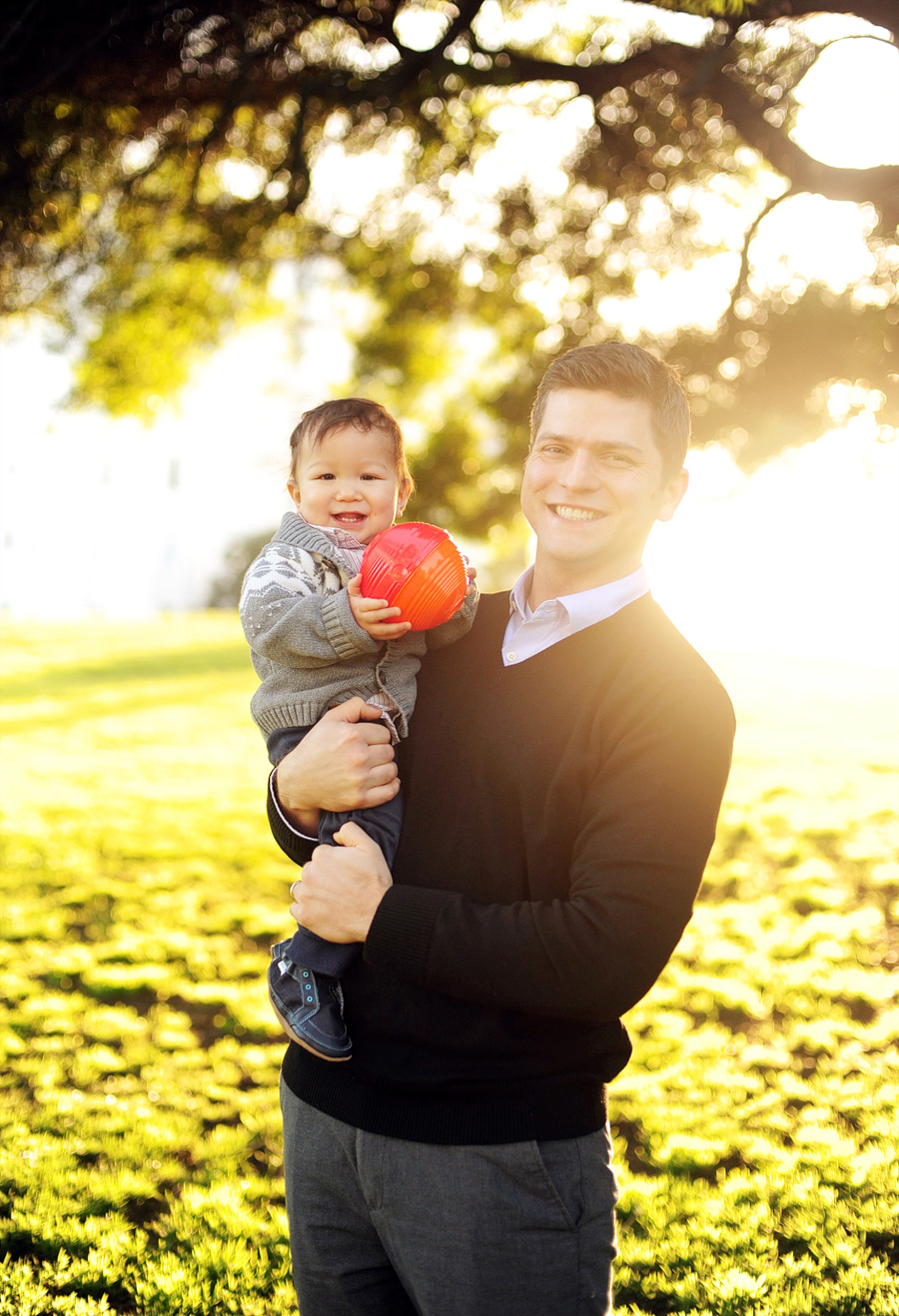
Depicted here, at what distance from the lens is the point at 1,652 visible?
62.3 ft

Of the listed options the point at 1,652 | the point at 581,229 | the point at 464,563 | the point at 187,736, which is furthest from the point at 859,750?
the point at 1,652

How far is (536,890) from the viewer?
78.3 inches

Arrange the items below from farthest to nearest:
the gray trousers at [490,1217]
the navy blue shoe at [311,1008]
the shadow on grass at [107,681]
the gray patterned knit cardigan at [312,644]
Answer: the shadow on grass at [107,681] < the gray patterned knit cardigan at [312,644] < the navy blue shoe at [311,1008] < the gray trousers at [490,1217]

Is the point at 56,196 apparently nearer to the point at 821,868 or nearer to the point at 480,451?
the point at 480,451

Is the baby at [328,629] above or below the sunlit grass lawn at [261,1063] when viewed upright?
above

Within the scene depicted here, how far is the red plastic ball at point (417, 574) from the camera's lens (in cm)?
235

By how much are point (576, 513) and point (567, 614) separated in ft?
0.84

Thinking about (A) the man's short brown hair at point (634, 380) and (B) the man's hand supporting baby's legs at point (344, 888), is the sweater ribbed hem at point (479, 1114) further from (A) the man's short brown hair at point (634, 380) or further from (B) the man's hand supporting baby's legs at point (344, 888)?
(A) the man's short brown hair at point (634, 380)

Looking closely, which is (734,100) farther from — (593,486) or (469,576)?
(593,486)

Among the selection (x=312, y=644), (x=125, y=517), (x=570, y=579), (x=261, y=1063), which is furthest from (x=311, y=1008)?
(x=125, y=517)

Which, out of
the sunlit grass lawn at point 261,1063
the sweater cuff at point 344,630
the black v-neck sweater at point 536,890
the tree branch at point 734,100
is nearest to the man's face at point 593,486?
the black v-neck sweater at point 536,890

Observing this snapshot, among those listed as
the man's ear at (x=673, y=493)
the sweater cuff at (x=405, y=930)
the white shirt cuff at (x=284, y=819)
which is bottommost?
the sweater cuff at (x=405, y=930)

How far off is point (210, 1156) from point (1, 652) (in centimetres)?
1655

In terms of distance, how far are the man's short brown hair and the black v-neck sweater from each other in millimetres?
410
